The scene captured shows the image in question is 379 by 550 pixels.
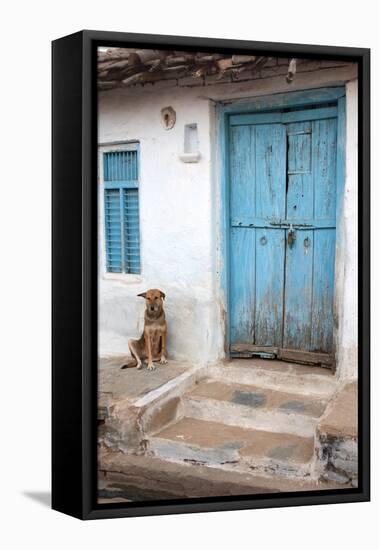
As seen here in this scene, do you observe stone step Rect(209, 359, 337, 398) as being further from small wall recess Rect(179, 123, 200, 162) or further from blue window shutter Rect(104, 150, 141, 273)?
small wall recess Rect(179, 123, 200, 162)

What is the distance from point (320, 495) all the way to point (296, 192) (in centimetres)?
206

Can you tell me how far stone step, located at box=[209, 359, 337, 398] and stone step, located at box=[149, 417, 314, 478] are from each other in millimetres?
392

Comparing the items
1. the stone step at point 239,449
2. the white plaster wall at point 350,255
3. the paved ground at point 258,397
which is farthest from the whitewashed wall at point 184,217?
the stone step at point 239,449

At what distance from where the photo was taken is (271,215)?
671 centimetres

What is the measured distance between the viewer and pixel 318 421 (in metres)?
6.14

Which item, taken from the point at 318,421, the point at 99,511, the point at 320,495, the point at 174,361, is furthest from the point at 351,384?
the point at 99,511

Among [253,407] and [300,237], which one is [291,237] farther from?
[253,407]

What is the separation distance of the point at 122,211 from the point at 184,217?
552mm

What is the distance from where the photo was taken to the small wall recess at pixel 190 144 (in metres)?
6.70

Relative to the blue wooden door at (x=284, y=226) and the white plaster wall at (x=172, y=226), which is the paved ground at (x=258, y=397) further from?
the blue wooden door at (x=284, y=226)

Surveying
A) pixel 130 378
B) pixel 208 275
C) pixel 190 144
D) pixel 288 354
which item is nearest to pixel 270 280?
pixel 208 275

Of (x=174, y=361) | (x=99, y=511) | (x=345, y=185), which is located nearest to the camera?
(x=99, y=511)

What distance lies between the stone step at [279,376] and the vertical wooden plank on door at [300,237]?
20 centimetres

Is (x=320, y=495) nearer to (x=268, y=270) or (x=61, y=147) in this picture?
(x=268, y=270)
